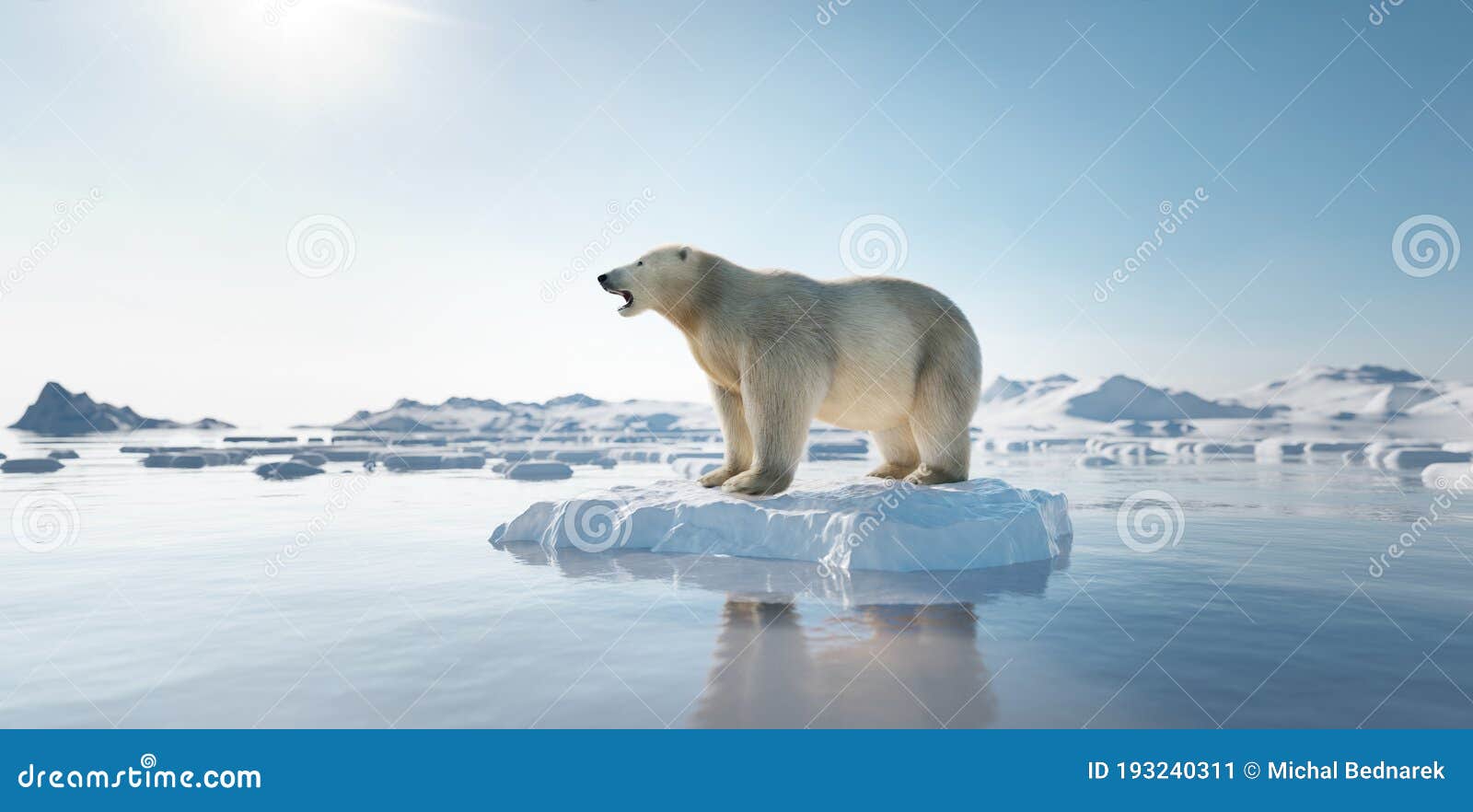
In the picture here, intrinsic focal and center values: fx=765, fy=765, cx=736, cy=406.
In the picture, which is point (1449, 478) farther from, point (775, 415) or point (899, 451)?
point (775, 415)

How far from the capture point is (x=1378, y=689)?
3.14m

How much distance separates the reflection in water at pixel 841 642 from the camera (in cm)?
284

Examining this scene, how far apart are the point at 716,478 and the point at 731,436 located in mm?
419

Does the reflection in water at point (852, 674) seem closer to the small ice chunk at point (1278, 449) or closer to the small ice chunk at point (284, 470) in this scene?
the small ice chunk at point (284, 470)

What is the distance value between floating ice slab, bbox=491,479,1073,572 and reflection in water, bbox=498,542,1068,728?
8.0 inches

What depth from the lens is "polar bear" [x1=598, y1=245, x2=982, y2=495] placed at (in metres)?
6.57

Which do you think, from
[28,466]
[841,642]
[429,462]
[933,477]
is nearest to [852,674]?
[841,642]

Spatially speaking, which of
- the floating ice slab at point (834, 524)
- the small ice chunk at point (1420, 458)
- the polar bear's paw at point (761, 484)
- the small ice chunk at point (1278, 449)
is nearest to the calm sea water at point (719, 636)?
the floating ice slab at point (834, 524)

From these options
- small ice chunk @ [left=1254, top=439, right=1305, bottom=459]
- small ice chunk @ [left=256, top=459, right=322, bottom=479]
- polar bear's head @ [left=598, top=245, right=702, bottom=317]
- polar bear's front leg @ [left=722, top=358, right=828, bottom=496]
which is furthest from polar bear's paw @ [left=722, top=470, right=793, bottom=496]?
small ice chunk @ [left=1254, top=439, right=1305, bottom=459]

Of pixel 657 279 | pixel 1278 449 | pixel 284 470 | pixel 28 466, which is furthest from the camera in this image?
pixel 1278 449

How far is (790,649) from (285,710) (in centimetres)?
208

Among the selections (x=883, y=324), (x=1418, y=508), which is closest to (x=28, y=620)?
(x=883, y=324)

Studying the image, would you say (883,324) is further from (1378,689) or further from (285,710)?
(285,710)

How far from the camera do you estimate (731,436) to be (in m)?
7.32
